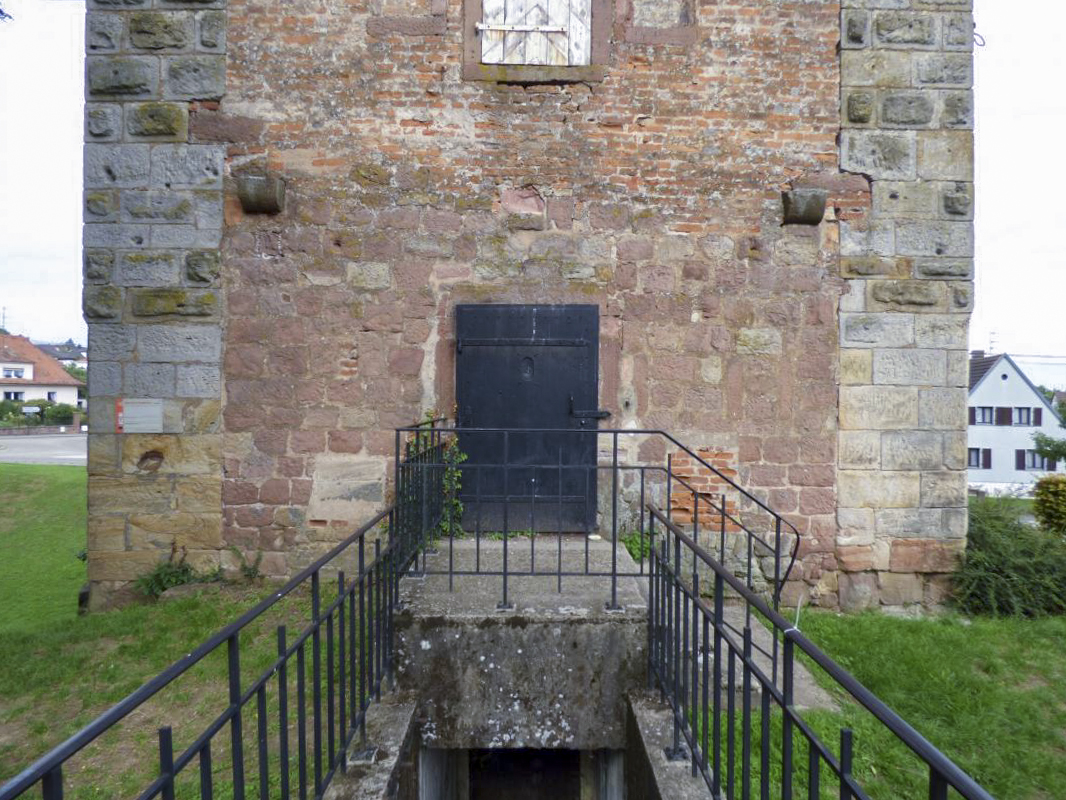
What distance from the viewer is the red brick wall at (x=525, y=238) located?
213 inches

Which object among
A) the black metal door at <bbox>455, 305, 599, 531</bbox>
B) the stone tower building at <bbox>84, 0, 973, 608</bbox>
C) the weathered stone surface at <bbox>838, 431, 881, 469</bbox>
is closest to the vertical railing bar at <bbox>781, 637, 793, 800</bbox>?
the black metal door at <bbox>455, 305, 599, 531</bbox>

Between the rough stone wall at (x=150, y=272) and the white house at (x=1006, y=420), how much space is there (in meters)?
34.9

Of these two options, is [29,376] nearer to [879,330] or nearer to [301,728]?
[301,728]

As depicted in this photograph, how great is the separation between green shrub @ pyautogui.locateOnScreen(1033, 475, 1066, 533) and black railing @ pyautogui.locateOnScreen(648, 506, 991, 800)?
6.52 m

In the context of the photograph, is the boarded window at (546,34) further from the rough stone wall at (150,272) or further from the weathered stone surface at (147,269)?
the weathered stone surface at (147,269)

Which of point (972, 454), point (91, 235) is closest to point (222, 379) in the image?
point (91, 235)

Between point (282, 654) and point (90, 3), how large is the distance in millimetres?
6012

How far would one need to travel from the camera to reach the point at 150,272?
5.35 meters

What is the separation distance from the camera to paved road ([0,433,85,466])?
20.8 m

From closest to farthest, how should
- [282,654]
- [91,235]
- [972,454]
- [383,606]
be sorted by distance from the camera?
[282,654] → [383,606] → [91,235] → [972,454]

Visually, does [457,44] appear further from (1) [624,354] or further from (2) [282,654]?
(2) [282,654]

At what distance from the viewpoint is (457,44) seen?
17.8ft

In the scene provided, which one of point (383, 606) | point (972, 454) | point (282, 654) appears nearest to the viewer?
point (282, 654)

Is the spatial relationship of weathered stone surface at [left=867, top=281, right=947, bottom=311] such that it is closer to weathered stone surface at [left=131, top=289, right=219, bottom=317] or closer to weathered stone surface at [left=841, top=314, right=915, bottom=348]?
weathered stone surface at [left=841, top=314, right=915, bottom=348]
